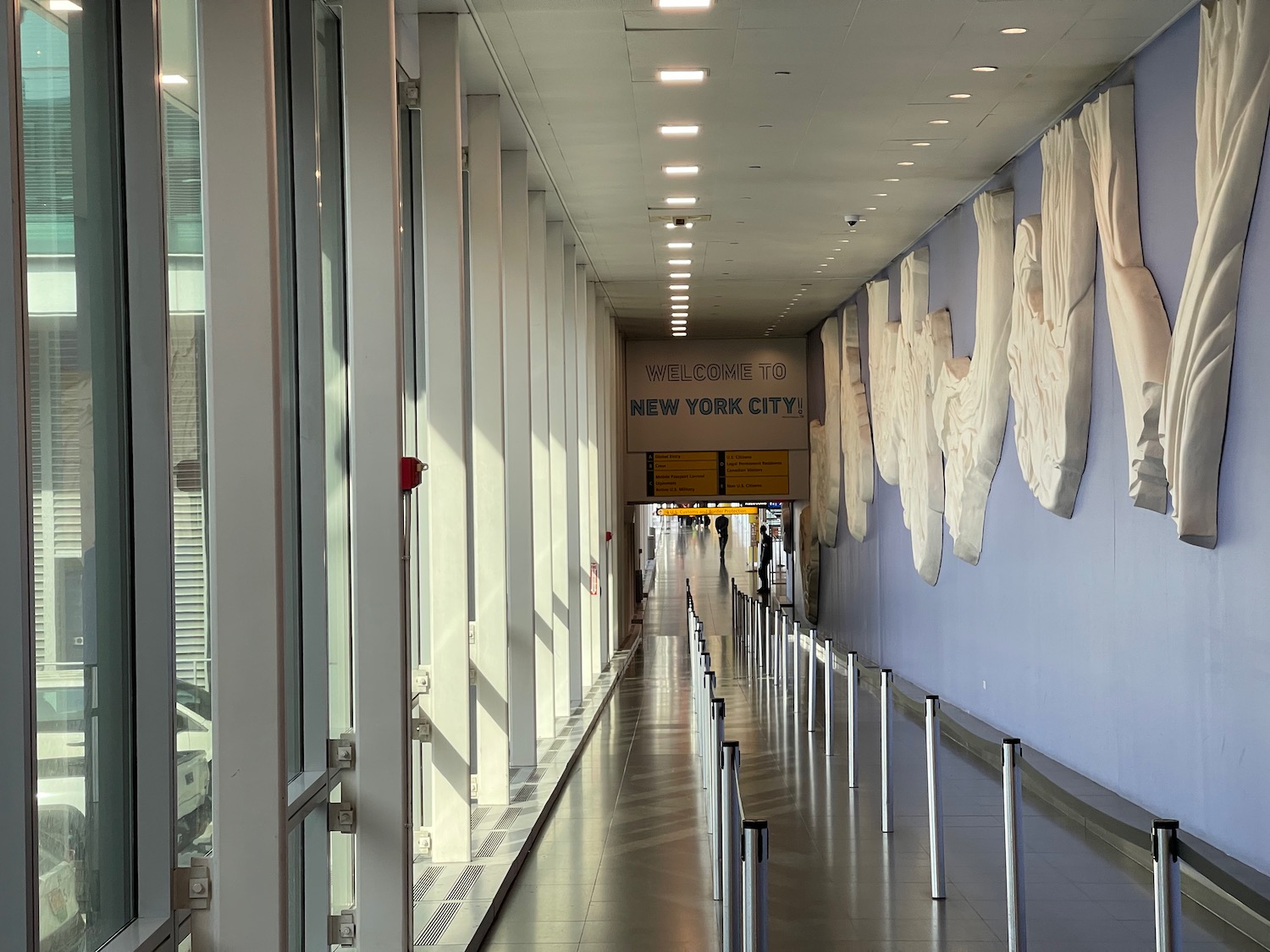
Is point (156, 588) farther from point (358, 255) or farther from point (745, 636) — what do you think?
A: point (745, 636)

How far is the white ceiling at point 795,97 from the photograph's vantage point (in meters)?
6.61

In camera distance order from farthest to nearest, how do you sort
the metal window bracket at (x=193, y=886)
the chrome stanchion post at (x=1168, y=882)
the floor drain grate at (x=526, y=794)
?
the floor drain grate at (x=526, y=794)
the chrome stanchion post at (x=1168, y=882)
the metal window bracket at (x=193, y=886)

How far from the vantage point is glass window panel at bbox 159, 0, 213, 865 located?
346cm

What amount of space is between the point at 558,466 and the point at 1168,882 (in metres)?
9.14

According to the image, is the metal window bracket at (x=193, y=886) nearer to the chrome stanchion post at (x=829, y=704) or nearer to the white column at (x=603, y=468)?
the chrome stanchion post at (x=829, y=704)

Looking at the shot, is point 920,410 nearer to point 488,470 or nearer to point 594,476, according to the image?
point 594,476

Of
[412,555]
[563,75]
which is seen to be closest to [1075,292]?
[563,75]

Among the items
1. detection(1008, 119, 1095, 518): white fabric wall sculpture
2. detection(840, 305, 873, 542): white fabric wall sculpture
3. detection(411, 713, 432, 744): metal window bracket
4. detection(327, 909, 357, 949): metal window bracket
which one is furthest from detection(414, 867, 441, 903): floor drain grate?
detection(840, 305, 873, 542): white fabric wall sculpture

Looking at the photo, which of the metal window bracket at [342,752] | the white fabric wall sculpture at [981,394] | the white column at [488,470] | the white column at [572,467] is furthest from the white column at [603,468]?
the metal window bracket at [342,752]

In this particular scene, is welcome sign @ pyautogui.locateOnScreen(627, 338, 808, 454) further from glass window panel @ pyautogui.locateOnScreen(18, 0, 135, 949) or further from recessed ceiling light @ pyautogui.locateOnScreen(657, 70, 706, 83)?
glass window panel @ pyautogui.locateOnScreen(18, 0, 135, 949)

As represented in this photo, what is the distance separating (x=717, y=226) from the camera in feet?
41.0

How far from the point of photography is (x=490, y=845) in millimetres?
6828

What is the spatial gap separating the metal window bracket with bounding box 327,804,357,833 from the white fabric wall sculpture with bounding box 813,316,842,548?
15057 millimetres

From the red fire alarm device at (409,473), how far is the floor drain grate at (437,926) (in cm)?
185
